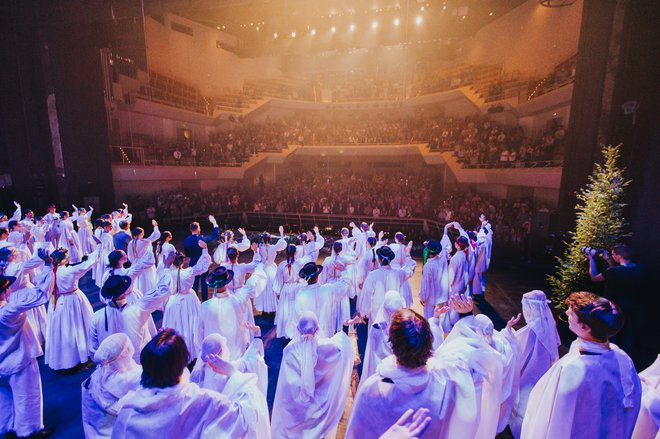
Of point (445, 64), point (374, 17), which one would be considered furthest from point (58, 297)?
point (445, 64)

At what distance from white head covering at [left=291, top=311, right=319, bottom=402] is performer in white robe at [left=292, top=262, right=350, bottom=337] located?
1.26 m

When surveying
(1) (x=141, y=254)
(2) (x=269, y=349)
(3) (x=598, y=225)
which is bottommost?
(2) (x=269, y=349)

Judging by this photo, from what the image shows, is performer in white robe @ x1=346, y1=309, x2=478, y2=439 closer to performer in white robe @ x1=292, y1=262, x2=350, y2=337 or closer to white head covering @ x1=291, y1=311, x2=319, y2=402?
white head covering @ x1=291, y1=311, x2=319, y2=402

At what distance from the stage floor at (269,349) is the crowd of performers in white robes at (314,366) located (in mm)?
242

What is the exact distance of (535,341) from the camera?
12.0 ft

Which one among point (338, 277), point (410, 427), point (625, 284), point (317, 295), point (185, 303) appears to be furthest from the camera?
point (338, 277)

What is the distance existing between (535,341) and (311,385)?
2.44m

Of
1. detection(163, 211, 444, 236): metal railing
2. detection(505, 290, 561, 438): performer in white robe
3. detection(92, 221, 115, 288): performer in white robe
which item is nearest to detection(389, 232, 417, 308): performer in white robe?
detection(505, 290, 561, 438): performer in white robe

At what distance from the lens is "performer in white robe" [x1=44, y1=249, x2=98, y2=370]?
16.1 feet

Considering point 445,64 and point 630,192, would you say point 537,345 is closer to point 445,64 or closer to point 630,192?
point 630,192

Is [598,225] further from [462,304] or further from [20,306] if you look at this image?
[20,306]

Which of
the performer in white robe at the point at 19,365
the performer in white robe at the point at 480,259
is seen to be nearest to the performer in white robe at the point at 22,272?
the performer in white robe at the point at 19,365

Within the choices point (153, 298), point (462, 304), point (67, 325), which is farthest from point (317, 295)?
point (67, 325)

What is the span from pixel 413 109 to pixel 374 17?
6.72 m
